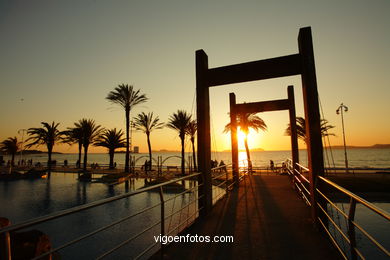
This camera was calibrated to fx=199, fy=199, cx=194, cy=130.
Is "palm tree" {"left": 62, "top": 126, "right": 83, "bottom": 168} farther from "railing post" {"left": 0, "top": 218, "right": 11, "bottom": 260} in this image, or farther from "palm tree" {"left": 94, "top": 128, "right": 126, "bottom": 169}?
"railing post" {"left": 0, "top": 218, "right": 11, "bottom": 260}

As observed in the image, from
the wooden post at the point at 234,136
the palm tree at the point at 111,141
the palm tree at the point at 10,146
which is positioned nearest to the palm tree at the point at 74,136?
the palm tree at the point at 111,141

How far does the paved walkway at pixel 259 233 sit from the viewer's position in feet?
10.4

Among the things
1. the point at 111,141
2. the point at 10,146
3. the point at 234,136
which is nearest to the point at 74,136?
the point at 111,141

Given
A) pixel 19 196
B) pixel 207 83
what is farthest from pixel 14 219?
pixel 207 83

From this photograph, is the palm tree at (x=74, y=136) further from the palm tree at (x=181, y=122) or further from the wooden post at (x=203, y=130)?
the wooden post at (x=203, y=130)

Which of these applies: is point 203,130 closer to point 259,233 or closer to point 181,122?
point 259,233

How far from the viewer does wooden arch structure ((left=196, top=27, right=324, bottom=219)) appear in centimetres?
415

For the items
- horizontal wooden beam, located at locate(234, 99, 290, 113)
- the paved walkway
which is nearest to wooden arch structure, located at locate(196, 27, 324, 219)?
the paved walkway

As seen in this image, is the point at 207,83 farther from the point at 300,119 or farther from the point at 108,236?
the point at 300,119

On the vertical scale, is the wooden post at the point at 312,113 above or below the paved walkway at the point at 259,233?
above

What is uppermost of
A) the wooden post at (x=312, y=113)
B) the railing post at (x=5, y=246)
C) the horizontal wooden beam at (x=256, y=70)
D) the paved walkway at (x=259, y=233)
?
the horizontal wooden beam at (x=256, y=70)

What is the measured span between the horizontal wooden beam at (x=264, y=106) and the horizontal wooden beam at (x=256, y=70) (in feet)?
15.2

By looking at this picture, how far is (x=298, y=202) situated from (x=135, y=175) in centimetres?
2262

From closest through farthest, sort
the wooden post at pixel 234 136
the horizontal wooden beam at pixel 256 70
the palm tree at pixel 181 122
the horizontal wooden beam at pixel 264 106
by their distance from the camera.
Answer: the horizontal wooden beam at pixel 256 70 → the horizontal wooden beam at pixel 264 106 → the wooden post at pixel 234 136 → the palm tree at pixel 181 122
